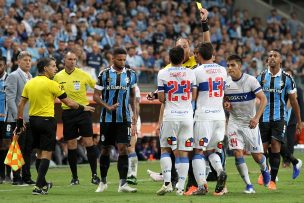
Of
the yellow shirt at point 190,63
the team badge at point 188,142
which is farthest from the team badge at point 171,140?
the yellow shirt at point 190,63

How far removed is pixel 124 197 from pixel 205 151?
1.70 meters

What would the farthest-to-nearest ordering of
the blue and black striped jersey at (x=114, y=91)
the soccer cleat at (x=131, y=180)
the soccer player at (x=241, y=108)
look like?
the soccer cleat at (x=131, y=180) → the blue and black striped jersey at (x=114, y=91) → the soccer player at (x=241, y=108)

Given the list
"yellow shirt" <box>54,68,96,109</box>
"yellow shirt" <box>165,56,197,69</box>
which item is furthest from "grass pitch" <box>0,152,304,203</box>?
"yellow shirt" <box>165,56,197,69</box>

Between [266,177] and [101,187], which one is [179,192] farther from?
[266,177]

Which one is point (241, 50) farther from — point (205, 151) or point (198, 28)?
point (205, 151)

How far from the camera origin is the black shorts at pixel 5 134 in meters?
18.3

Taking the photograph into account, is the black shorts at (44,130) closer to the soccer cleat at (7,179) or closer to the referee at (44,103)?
the referee at (44,103)

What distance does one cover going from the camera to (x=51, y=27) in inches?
1061

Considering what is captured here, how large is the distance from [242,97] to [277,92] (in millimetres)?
1717

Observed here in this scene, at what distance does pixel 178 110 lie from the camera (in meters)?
14.5

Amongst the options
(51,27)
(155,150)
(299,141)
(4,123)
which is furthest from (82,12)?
(4,123)

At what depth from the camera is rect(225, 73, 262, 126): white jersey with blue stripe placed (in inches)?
604

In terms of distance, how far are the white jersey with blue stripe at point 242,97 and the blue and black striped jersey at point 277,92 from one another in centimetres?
148

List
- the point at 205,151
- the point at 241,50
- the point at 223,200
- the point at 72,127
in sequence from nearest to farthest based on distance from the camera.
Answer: the point at 223,200
the point at 205,151
the point at 72,127
the point at 241,50
